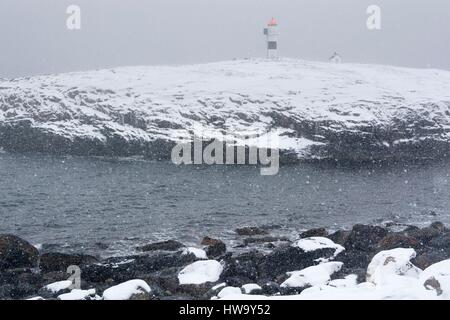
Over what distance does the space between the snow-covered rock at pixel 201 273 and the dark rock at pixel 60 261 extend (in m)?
4.71

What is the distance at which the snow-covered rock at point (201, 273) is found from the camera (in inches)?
583

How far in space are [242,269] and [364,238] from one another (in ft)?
23.0

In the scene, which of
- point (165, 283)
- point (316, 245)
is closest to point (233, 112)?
point (316, 245)

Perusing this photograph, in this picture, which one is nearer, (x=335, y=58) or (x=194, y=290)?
(x=194, y=290)

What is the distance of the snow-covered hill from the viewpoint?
6209 centimetres

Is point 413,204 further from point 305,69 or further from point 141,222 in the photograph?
point 305,69

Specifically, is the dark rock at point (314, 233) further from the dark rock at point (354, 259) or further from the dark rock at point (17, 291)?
the dark rock at point (17, 291)

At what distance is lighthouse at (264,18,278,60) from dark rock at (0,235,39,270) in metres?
76.5

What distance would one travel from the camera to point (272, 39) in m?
92.9

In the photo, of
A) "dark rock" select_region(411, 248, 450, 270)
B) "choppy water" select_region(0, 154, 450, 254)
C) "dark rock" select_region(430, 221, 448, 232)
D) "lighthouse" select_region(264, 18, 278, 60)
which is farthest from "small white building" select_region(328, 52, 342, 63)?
"dark rock" select_region(411, 248, 450, 270)

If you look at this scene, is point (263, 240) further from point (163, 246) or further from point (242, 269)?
point (242, 269)

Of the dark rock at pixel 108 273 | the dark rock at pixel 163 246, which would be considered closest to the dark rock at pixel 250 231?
the dark rock at pixel 163 246

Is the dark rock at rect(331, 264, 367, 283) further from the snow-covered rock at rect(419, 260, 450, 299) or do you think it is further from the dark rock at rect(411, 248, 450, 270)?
the snow-covered rock at rect(419, 260, 450, 299)

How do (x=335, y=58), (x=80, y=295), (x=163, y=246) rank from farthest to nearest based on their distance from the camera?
1. (x=335, y=58)
2. (x=163, y=246)
3. (x=80, y=295)
